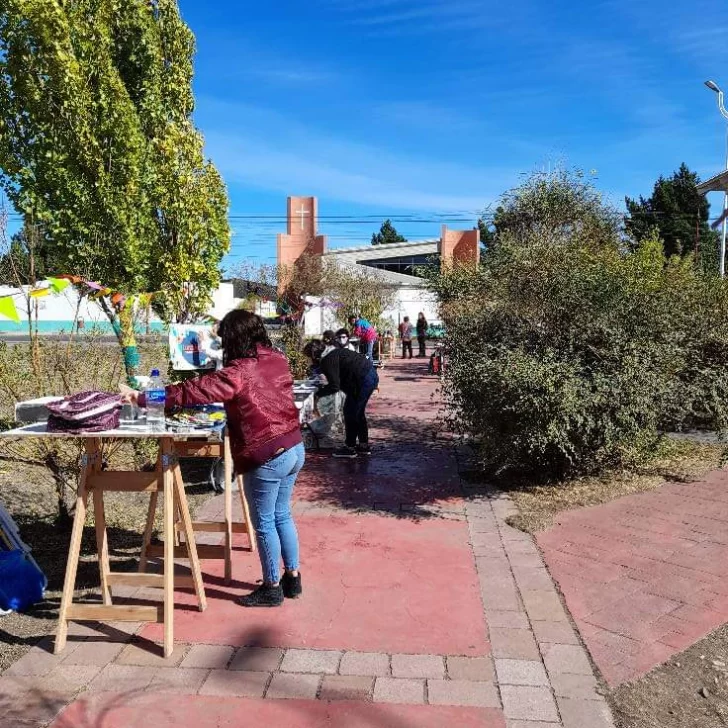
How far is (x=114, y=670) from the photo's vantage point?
342 cm

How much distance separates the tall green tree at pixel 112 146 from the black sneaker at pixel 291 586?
3060 millimetres

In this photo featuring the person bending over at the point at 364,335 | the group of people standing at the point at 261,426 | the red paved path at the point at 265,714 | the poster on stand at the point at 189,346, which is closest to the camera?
the red paved path at the point at 265,714

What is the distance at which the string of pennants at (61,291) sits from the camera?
4.09m

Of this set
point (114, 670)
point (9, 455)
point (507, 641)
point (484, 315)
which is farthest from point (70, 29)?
point (507, 641)

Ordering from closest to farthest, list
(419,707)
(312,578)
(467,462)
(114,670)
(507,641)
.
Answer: (419,707), (114,670), (507,641), (312,578), (467,462)

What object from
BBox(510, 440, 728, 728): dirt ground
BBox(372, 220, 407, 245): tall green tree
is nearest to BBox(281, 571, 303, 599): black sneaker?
BBox(510, 440, 728, 728): dirt ground

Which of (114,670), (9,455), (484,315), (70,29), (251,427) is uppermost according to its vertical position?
(70,29)

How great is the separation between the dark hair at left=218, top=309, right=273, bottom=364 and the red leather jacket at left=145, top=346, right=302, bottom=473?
0.05 m

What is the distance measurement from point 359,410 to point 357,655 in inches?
184

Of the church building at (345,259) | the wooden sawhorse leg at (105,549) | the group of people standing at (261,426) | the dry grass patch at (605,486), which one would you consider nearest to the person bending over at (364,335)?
the dry grass patch at (605,486)

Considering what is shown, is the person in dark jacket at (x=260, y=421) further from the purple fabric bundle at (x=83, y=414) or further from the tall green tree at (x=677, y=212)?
the tall green tree at (x=677, y=212)

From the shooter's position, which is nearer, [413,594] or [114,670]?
[114,670]

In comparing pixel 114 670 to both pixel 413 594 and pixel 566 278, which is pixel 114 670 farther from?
pixel 566 278

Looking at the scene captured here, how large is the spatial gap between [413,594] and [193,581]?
52.8 inches
